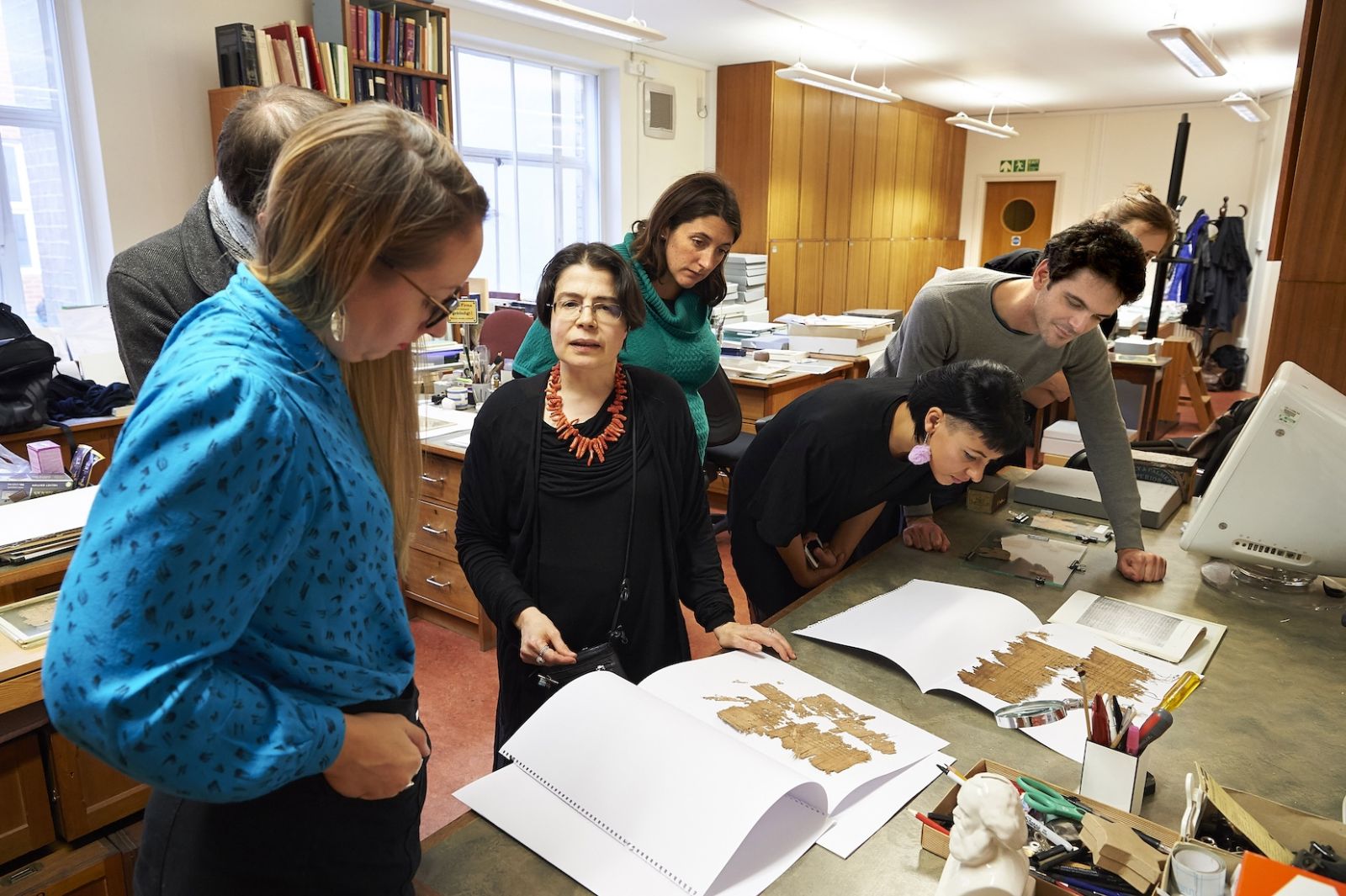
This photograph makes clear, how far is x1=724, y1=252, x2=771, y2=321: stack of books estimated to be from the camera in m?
6.93

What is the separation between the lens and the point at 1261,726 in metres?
1.31

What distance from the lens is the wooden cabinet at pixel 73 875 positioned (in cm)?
158

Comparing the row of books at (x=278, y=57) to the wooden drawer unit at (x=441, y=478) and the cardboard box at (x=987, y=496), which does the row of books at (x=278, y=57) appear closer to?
the wooden drawer unit at (x=441, y=478)

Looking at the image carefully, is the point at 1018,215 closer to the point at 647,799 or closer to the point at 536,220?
the point at 536,220

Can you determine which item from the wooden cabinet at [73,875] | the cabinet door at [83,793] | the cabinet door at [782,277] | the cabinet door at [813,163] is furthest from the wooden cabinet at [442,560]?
the cabinet door at [813,163]

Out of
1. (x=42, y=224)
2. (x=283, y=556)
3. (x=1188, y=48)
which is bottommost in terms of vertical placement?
(x=283, y=556)

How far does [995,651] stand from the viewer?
1482mm

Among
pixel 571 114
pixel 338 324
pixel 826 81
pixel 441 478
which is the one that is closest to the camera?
pixel 338 324

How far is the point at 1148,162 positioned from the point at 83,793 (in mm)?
11971

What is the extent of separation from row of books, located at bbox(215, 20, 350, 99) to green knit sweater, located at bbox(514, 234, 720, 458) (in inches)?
114

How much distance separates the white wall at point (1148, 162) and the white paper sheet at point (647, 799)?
30.7 ft

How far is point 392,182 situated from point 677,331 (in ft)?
5.00

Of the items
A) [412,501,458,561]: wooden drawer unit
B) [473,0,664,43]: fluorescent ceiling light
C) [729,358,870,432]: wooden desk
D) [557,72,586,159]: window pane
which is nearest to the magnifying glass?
[412,501,458,561]: wooden drawer unit

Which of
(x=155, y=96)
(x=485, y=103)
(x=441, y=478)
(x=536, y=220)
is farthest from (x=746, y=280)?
(x=441, y=478)
